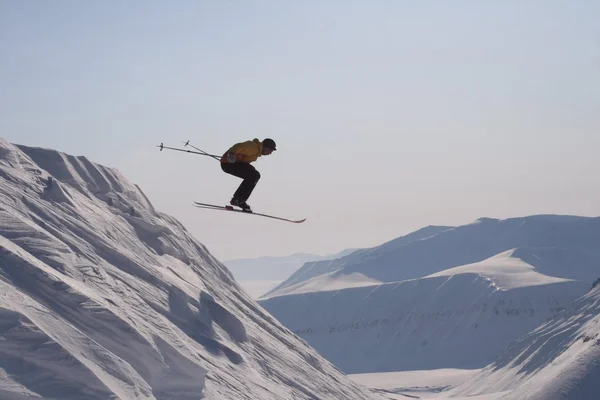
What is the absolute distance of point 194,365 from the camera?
1041 inches

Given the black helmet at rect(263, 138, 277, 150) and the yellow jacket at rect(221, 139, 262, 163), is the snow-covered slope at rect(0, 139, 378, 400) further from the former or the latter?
the black helmet at rect(263, 138, 277, 150)

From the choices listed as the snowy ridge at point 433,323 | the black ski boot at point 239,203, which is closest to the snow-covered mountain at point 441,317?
the snowy ridge at point 433,323

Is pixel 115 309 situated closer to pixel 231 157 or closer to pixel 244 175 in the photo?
pixel 244 175

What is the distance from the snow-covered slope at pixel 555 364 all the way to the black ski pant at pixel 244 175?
1607 inches

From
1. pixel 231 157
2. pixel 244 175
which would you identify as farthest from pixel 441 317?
pixel 231 157

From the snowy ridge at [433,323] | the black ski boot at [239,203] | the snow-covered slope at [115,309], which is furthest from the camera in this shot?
the snowy ridge at [433,323]

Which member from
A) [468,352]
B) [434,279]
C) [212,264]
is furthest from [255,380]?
[434,279]

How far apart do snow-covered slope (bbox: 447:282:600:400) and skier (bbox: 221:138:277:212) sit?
134ft

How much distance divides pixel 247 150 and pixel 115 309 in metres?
7.20

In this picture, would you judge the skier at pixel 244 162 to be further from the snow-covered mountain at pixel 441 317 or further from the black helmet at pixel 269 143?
the snow-covered mountain at pixel 441 317

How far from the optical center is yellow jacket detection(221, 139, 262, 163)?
2219 centimetres

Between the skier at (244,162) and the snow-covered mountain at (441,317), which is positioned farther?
the snow-covered mountain at (441,317)

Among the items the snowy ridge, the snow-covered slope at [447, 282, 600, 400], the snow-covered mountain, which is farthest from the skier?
the snowy ridge

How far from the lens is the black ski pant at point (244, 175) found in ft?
74.4
